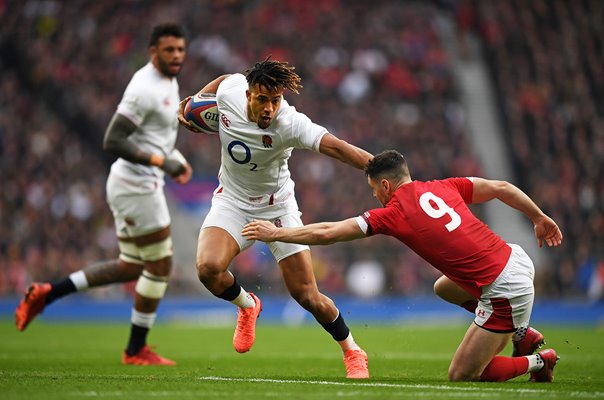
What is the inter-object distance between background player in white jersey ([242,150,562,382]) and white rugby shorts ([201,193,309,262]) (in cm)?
Result: 99

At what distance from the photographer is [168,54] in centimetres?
1054

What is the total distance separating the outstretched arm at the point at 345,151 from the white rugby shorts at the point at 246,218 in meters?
0.98

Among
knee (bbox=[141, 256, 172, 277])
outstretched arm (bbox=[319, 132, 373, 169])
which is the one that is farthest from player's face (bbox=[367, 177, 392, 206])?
knee (bbox=[141, 256, 172, 277])

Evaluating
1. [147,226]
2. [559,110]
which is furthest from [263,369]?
[559,110]

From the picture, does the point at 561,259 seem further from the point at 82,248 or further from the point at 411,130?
the point at 82,248

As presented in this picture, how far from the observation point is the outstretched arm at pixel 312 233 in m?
7.50

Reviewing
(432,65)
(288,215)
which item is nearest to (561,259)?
(432,65)

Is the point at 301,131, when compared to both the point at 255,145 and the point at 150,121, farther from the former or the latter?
the point at 150,121

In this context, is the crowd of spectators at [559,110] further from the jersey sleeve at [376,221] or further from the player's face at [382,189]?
the jersey sleeve at [376,221]

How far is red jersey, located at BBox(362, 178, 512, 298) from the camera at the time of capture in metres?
7.63

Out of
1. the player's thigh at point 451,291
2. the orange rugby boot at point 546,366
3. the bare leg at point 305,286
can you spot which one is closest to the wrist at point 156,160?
the bare leg at point 305,286

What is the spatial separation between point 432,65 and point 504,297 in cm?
2136

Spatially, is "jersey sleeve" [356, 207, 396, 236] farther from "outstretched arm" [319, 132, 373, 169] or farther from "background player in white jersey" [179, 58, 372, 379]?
"background player in white jersey" [179, 58, 372, 379]

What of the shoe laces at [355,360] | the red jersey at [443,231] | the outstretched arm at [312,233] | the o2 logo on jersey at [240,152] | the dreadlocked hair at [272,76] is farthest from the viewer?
the shoe laces at [355,360]
